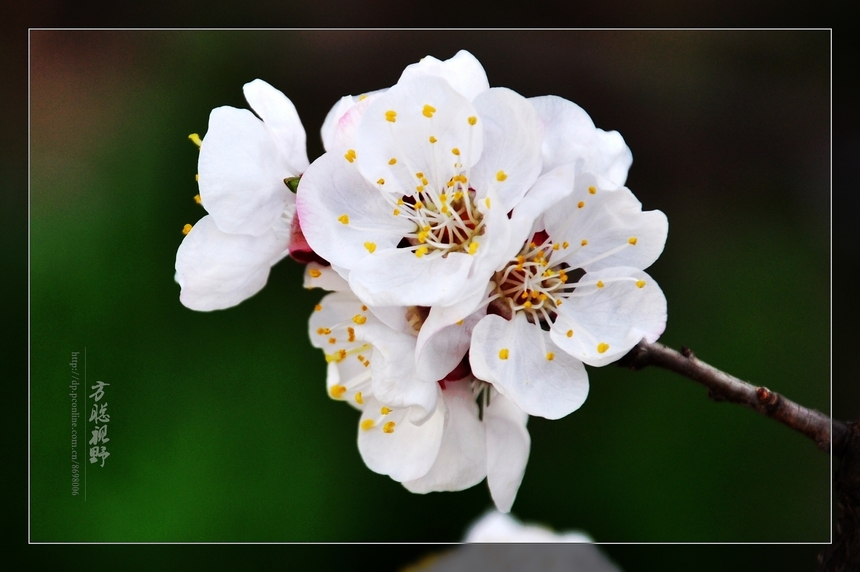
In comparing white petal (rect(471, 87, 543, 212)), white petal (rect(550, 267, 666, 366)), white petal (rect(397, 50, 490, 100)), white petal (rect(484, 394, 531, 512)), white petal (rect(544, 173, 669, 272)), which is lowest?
white petal (rect(484, 394, 531, 512))

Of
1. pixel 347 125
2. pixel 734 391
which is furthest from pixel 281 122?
pixel 734 391

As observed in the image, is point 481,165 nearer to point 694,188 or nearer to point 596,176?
point 596,176

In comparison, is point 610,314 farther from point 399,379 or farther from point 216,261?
point 216,261

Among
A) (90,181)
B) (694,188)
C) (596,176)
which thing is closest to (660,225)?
(596,176)

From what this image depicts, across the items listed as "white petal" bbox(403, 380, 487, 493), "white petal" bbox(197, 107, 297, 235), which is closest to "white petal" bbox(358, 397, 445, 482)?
"white petal" bbox(403, 380, 487, 493)

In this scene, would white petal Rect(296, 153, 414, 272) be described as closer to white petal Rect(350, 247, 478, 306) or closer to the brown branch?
white petal Rect(350, 247, 478, 306)
